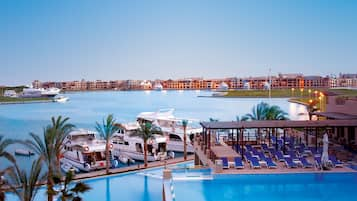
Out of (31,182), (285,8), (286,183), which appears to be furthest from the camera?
(285,8)

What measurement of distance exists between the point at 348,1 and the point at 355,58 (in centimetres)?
1508

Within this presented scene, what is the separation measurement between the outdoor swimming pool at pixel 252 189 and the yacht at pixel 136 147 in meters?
11.7

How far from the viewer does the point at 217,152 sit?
14.6m

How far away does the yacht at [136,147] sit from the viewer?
26397mm

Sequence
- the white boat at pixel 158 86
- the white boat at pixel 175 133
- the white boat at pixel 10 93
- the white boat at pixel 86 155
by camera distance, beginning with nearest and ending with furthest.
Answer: the white boat at pixel 86 155, the white boat at pixel 175 133, the white boat at pixel 10 93, the white boat at pixel 158 86

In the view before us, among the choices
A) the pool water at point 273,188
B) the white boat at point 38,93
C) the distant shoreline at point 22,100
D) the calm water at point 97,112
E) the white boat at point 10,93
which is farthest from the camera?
the white boat at point 10,93

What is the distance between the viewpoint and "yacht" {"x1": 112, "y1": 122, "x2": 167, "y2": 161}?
86.6 feet

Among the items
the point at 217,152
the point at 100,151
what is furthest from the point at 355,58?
the point at 217,152

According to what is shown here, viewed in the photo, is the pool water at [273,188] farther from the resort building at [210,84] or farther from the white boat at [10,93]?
the white boat at [10,93]

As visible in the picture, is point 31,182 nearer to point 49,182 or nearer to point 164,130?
point 49,182

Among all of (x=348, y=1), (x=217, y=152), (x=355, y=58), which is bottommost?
(x=217, y=152)

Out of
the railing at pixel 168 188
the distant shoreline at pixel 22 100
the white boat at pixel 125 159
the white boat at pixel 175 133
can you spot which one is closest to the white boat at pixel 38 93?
the distant shoreline at pixel 22 100

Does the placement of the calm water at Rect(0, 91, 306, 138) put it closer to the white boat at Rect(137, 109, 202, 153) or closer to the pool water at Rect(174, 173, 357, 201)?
the white boat at Rect(137, 109, 202, 153)

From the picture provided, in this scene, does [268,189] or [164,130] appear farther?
[164,130]
